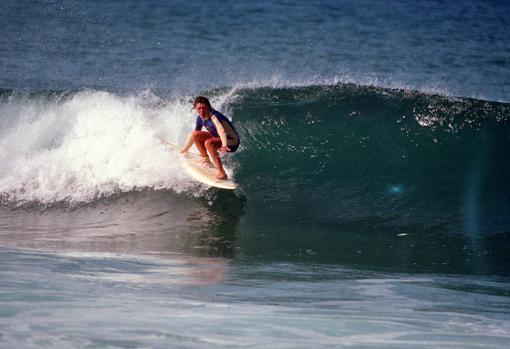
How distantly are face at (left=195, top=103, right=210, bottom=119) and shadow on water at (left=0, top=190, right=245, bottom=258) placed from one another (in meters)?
1.21

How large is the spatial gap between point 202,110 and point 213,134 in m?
0.43

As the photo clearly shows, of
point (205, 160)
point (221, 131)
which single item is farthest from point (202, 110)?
point (205, 160)

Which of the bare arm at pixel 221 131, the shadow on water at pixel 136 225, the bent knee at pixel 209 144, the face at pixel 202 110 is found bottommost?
the shadow on water at pixel 136 225

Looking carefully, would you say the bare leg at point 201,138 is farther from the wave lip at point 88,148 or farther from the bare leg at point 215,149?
the wave lip at point 88,148

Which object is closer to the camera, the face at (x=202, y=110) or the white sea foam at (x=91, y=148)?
the face at (x=202, y=110)

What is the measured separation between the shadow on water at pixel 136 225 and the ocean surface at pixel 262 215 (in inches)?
1.3

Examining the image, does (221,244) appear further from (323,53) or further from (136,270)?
(323,53)

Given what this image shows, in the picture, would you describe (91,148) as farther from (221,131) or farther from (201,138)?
(221,131)

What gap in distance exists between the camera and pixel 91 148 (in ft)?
39.3

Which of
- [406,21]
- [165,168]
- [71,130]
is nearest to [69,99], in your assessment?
[71,130]

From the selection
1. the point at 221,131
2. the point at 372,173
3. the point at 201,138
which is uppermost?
the point at 221,131

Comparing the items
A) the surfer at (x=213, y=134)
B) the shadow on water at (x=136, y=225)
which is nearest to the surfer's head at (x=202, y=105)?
the surfer at (x=213, y=134)

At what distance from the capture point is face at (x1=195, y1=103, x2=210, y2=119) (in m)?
9.49

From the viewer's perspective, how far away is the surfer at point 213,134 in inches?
377
